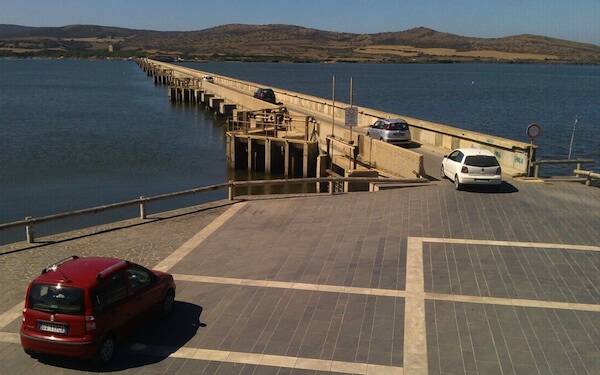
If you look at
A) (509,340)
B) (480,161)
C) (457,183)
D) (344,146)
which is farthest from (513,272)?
→ (344,146)

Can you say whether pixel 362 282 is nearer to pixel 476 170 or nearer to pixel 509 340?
pixel 509 340

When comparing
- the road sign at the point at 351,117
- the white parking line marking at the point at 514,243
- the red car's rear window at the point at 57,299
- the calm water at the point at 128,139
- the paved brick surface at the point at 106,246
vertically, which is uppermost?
the road sign at the point at 351,117

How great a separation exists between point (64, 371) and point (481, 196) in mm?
14461

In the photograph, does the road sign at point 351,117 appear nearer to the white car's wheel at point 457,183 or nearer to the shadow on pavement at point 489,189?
the white car's wheel at point 457,183

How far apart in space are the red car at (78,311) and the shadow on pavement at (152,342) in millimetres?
272

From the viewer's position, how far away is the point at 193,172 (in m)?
36.8

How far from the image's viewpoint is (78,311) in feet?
28.9

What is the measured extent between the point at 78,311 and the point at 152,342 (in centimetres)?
167

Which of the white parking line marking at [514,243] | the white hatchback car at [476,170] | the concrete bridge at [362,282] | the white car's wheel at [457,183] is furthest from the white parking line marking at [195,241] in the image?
the white hatchback car at [476,170]

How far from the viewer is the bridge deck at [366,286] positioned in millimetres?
9500

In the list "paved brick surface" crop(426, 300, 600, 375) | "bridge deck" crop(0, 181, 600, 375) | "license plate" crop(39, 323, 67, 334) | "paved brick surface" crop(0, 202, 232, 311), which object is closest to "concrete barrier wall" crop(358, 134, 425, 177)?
"bridge deck" crop(0, 181, 600, 375)

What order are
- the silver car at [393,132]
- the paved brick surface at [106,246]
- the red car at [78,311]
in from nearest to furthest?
1. the red car at [78,311]
2. the paved brick surface at [106,246]
3. the silver car at [393,132]

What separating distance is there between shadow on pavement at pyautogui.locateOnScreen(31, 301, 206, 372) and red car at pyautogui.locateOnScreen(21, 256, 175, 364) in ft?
0.89

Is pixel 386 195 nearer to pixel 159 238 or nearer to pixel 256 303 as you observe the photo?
pixel 159 238
